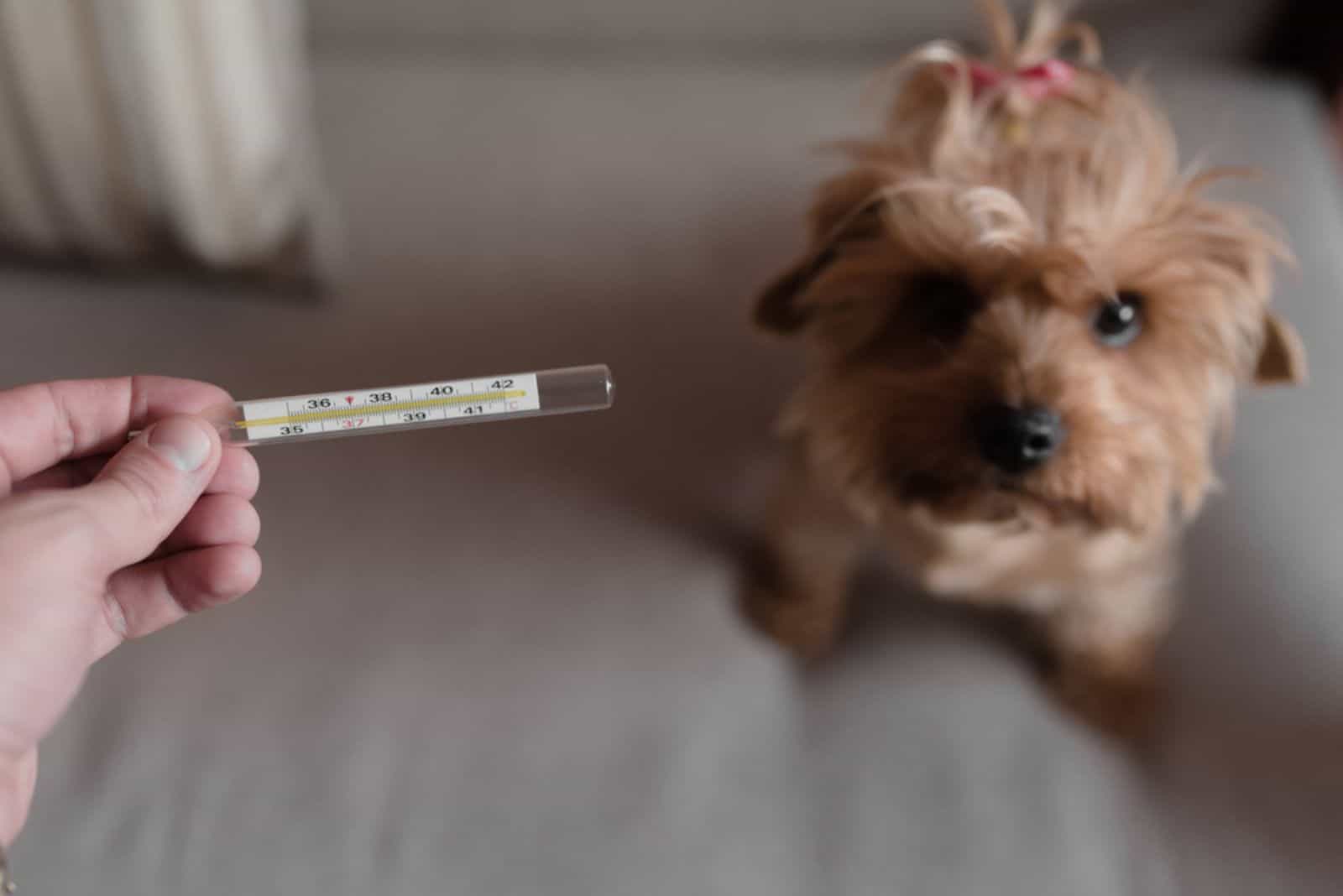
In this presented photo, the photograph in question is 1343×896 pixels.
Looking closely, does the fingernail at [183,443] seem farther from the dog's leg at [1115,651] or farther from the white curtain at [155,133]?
the dog's leg at [1115,651]

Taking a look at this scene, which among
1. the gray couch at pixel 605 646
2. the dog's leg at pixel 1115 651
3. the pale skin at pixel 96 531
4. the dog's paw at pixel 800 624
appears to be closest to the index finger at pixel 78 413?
the pale skin at pixel 96 531

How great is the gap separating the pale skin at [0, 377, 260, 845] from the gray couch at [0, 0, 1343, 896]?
24cm

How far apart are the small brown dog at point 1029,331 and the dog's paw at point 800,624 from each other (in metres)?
0.12

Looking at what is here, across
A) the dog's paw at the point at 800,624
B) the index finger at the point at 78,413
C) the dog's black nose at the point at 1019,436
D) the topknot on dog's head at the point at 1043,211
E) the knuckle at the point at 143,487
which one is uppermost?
the topknot on dog's head at the point at 1043,211

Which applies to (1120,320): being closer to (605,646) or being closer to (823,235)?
(823,235)

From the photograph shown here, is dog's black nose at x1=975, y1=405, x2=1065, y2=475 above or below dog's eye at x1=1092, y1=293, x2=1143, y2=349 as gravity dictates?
below

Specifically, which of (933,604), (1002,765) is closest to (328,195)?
(933,604)

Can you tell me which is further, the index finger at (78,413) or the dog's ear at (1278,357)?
the dog's ear at (1278,357)

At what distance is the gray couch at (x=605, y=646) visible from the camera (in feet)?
2.97

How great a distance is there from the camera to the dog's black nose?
2.63 feet

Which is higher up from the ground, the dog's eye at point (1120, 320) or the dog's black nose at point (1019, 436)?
the dog's eye at point (1120, 320)

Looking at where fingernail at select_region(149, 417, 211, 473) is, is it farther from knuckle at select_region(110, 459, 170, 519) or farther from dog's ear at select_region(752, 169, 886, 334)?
dog's ear at select_region(752, 169, 886, 334)

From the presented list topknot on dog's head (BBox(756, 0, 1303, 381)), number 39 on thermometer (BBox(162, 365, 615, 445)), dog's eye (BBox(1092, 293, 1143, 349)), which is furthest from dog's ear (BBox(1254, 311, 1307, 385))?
number 39 on thermometer (BBox(162, 365, 615, 445))

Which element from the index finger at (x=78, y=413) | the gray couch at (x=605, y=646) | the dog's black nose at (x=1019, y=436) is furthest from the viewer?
the gray couch at (x=605, y=646)
